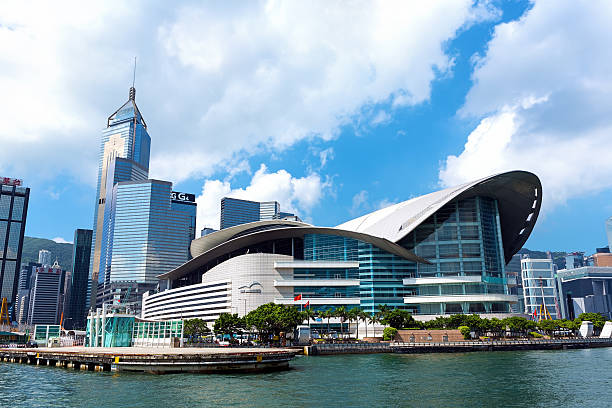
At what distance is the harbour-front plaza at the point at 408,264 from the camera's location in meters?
131

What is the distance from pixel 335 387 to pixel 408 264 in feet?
308

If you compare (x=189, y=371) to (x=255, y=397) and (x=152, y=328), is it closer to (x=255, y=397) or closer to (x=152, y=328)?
(x=255, y=397)

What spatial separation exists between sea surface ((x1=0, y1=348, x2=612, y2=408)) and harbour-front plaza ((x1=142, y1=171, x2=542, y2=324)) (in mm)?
67320

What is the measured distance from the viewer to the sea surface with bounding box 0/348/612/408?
128 ft

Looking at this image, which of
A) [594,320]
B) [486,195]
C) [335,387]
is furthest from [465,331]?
[335,387]

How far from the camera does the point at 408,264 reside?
137375 mm

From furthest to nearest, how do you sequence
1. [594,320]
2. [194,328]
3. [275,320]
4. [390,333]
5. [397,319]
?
[594,320], [194,328], [397,319], [390,333], [275,320]

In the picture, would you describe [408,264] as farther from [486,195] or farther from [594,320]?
[594,320]

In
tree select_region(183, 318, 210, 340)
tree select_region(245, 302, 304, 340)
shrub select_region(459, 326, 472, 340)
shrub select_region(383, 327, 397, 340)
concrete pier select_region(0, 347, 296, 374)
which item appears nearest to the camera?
concrete pier select_region(0, 347, 296, 374)

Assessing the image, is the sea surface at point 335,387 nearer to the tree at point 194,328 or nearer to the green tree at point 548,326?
the tree at point 194,328

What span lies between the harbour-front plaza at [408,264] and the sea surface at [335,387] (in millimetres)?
67320

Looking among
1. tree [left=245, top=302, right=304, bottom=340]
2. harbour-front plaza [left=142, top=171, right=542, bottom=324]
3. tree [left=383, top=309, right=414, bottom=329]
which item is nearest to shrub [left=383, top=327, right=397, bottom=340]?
tree [left=383, top=309, right=414, bottom=329]

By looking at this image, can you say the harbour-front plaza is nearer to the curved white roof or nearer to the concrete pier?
the curved white roof

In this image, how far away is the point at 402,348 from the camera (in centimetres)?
9175
